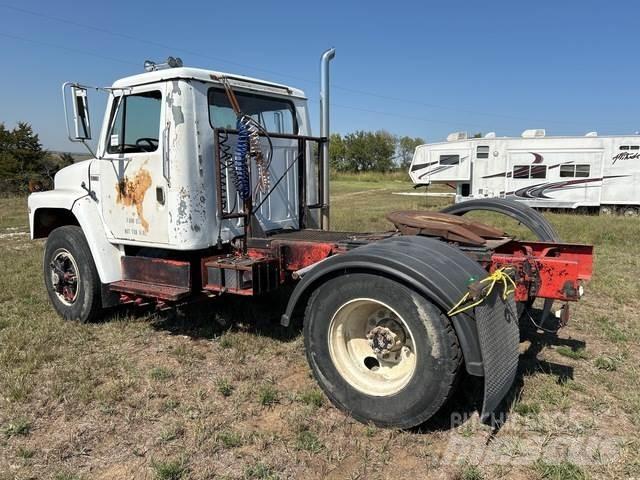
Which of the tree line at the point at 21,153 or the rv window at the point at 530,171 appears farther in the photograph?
the tree line at the point at 21,153

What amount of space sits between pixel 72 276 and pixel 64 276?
10 cm

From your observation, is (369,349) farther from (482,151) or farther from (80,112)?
(482,151)

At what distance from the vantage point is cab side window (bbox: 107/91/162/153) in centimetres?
453

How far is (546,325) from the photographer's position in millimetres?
5266

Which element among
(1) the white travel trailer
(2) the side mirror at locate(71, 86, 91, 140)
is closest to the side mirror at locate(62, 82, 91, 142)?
(2) the side mirror at locate(71, 86, 91, 140)

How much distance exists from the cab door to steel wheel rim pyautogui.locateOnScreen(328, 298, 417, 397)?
1894mm

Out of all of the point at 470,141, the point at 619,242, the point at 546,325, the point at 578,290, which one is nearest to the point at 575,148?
the point at 470,141

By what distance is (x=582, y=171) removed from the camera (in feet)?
59.4

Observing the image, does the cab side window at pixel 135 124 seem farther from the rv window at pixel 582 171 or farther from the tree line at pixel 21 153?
the tree line at pixel 21 153

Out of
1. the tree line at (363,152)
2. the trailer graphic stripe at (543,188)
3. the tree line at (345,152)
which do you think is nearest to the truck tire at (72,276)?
the trailer graphic stripe at (543,188)

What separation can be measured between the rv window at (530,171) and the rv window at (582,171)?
1.07 m

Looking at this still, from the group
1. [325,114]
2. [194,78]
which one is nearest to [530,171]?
[325,114]

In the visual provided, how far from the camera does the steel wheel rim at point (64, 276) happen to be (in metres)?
5.39

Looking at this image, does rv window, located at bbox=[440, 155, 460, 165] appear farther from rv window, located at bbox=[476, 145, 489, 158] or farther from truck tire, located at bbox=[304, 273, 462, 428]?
truck tire, located at bbox=[304, 273, 462, 428]
